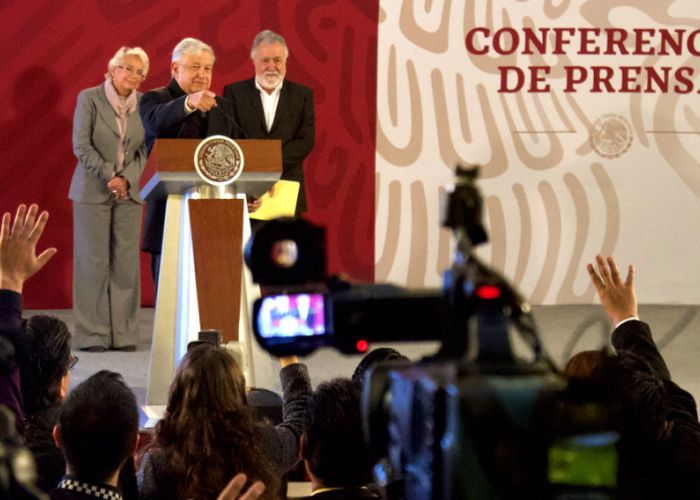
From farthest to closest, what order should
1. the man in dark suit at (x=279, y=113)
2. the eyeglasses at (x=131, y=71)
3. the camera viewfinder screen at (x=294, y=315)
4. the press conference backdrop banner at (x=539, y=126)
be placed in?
the press conference backdrop banner at (x=539, y=126) < the eyeglasses at (x=131, y=71) < the man in dark suit at (x=279, y=113) < the camera viewfinder screen at (x=294, y=315)

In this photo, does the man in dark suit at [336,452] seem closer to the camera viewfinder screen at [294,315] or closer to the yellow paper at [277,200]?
the camera viewfinder screen at [294,315]

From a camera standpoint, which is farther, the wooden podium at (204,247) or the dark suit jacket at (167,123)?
the dark suit jacket at (167,123)

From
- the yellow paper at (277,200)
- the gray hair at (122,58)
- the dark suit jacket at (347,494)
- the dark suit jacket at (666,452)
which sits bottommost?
the dark suit jacket at (347,494)

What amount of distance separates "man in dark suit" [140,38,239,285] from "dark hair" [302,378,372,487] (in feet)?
8.39

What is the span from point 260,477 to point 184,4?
5.55 meters

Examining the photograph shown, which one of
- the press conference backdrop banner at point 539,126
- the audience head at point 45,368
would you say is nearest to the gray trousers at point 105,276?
the press conference backdrop banner at point 539,126

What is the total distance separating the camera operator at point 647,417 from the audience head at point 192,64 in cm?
271

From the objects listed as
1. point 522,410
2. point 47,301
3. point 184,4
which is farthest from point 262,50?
point 522,410

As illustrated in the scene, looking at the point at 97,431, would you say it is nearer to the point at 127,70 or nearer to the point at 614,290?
the point at 614,290

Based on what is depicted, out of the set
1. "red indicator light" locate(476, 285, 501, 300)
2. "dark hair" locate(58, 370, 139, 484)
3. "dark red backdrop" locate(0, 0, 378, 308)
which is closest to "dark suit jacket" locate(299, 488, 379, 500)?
"dark hair" locate(58, 370, 139, 484)

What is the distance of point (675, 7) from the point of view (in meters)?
7.70

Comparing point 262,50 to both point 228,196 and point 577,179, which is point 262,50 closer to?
point 228,196

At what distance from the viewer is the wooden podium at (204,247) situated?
4.18m

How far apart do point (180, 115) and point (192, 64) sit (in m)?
0.42
